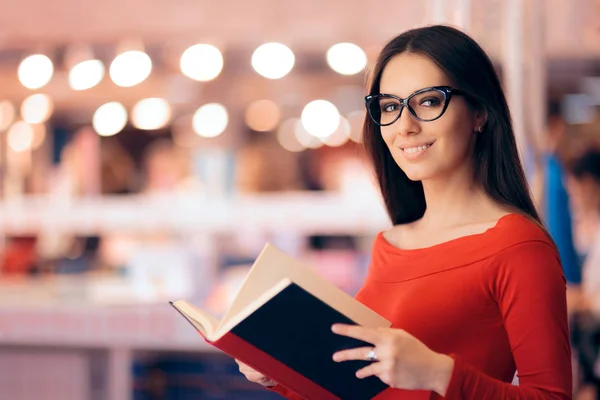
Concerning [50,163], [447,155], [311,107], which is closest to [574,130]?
[311,107]

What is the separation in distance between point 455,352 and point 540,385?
0.46 ft

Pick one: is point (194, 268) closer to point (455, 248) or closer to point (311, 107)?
point (455, 248)

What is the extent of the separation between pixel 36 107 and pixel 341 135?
496 centimetres

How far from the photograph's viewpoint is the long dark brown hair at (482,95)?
4.08 feet

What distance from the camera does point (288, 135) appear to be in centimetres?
1412

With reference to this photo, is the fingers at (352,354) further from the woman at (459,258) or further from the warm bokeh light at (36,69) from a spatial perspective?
the warm bokeh light at (36,69)

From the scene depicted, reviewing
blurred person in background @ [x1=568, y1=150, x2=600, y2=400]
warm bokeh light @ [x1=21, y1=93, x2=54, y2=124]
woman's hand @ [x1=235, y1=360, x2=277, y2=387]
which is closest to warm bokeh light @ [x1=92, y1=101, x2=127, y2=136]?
warm bokeh light @ [x1=21, y1=93, x2=54, y2=124]

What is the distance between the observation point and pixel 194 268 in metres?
3.84

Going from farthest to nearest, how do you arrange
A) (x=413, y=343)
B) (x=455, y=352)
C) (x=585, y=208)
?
(x=585, y=208) < (x=455, y=352) < (x=413, y=343)

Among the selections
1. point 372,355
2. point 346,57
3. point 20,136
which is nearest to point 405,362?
point 372,355

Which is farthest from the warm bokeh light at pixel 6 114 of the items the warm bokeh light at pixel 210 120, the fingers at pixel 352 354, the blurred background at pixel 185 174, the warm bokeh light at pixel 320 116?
the fingers at pixel 352 354

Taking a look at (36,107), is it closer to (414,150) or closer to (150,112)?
(150,112)

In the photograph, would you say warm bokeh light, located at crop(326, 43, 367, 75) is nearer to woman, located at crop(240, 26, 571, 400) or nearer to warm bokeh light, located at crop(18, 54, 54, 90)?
warm bokeh light, located at crop(18, 54, 54, 90)

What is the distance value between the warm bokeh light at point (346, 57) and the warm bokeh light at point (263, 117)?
16.9 ft
